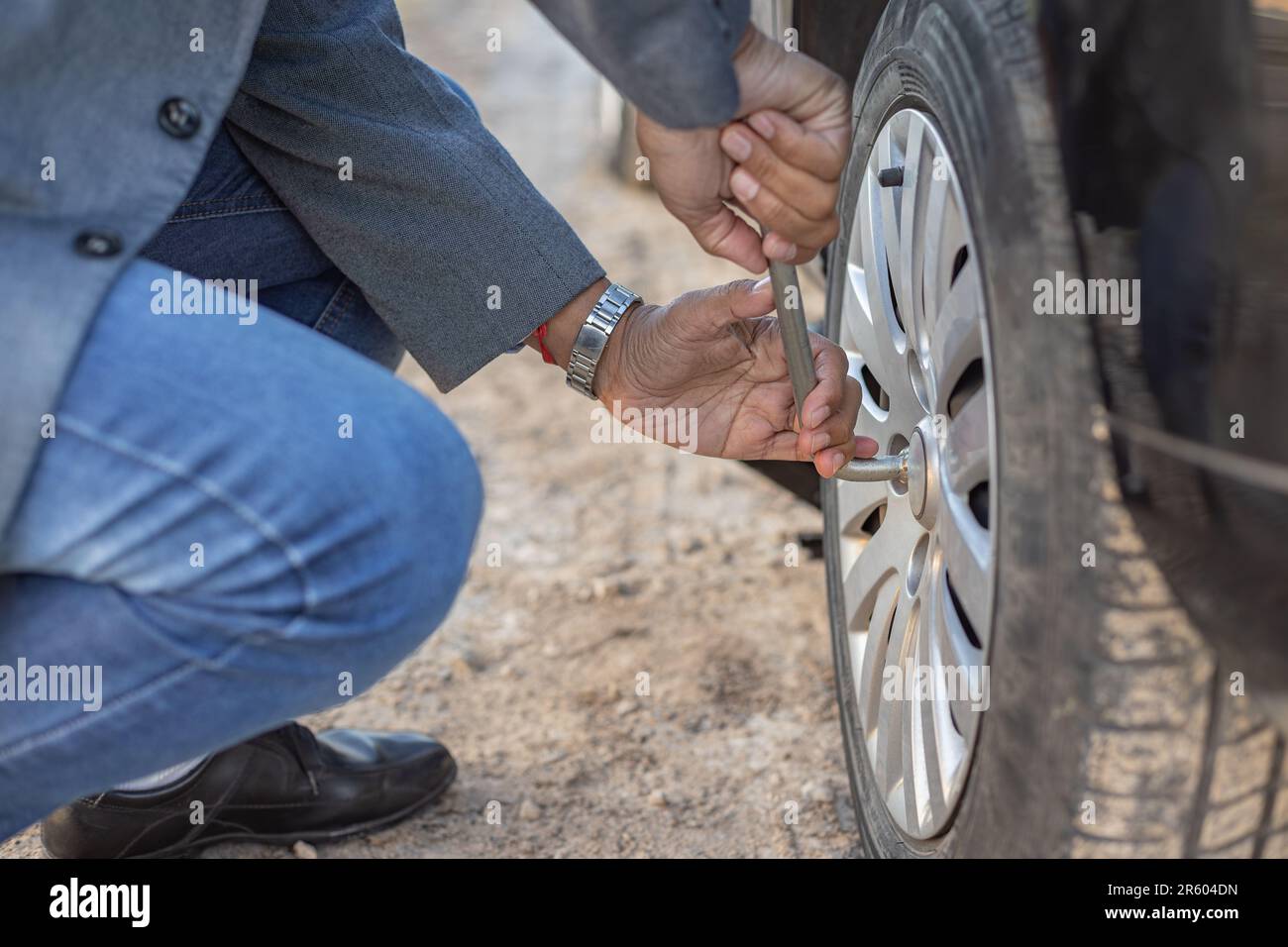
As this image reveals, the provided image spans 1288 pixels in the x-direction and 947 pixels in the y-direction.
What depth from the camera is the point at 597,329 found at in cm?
154

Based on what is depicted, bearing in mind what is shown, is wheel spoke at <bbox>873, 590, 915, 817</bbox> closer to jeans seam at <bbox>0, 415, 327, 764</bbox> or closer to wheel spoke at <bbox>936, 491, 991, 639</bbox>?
wheel spoke at <bbox>936, 491, 991, 639</bbox>

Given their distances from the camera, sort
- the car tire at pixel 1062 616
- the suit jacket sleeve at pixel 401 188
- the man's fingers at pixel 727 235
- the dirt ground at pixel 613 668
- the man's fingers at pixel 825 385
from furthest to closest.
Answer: the dirt ground at pixel 613 668 → the suit jacket sleeve at pixel 401 188 → the man's fingers at pixel 825 385 → the man's fingers at pixel 727 235 → the car tire at pixel 1062 616

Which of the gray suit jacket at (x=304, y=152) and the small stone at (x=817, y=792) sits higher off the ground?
the gray suit jacket at (x=304, y=152)

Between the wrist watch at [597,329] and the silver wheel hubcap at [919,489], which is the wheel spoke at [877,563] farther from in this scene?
the wrist watch at [597,329]

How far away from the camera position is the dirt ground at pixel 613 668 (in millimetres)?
1727

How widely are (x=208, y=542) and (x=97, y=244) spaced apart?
0.85 ft

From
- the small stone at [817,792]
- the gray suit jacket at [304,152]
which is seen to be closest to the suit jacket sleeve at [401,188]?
the gray suit jacket at [304,152]

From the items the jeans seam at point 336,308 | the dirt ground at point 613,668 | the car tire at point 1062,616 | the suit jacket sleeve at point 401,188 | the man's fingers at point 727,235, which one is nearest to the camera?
the car tire at point 1062,616

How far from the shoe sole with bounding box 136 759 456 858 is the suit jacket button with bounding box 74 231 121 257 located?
972 millimetres

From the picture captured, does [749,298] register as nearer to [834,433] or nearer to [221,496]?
[834,433]

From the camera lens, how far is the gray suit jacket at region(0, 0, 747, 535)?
95 centimetres

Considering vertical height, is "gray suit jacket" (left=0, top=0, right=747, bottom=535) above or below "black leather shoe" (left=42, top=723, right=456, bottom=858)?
above

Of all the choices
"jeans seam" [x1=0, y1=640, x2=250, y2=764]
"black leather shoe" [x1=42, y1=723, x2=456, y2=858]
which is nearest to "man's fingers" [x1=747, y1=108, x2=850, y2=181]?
"jeans seam" [x1=0, y1=640, x2=250, y2=764]
